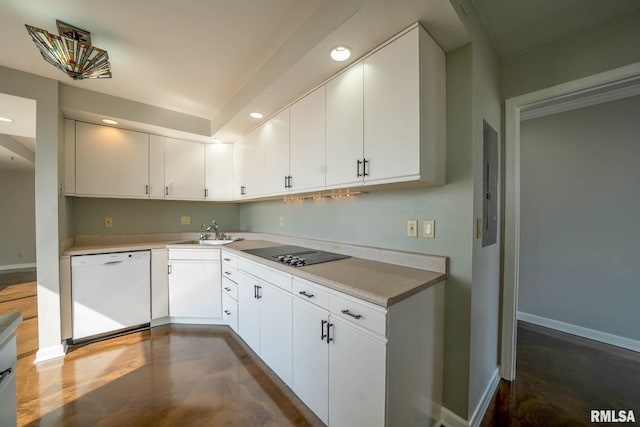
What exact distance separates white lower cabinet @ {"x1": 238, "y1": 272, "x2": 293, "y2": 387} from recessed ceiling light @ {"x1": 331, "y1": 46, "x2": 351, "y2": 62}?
5.10 ft

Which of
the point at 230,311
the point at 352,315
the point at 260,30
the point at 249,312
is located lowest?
the point at 230,311

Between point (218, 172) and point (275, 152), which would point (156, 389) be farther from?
point (218, 172)

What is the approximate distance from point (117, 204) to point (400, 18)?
348 cm

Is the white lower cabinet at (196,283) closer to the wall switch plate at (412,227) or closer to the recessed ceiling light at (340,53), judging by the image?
the wall switch plate at (412,227)

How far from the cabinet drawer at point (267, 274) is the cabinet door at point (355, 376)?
469 millimetres

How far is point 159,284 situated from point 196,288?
410 millimetres

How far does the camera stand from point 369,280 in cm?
131

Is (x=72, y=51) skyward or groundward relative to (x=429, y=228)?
skyward

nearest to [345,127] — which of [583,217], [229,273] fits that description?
[229,273]

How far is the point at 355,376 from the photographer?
1.18 metres

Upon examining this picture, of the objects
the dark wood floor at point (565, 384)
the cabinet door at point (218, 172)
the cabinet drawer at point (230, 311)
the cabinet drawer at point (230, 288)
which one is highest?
the cabinet door at point (218, 172)

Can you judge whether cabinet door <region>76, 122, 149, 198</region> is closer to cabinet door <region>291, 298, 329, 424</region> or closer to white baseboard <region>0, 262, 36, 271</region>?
cabinet door <region>291, 298, 329, 424</region>

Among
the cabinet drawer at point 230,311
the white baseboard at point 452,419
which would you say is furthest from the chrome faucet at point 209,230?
the white baseboard at point 452,419

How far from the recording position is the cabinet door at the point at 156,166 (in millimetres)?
2891
